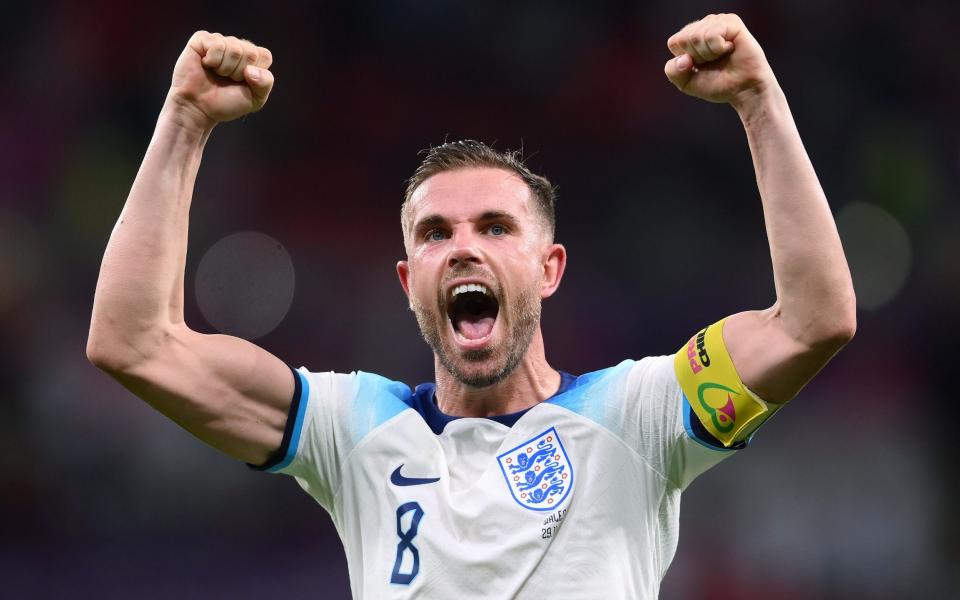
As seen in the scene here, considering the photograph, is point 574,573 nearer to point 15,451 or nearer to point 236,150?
point 15,451

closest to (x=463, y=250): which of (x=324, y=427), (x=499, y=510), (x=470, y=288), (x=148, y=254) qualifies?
(x=470, y=288)

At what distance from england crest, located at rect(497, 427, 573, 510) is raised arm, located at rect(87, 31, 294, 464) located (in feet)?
2.10

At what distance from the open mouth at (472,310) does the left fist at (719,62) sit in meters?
0.83

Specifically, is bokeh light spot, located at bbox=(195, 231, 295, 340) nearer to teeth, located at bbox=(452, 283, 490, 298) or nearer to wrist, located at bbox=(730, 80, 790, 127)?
teeth, located at bbox=(452, 283, 490, 298)

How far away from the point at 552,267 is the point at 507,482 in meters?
0.81

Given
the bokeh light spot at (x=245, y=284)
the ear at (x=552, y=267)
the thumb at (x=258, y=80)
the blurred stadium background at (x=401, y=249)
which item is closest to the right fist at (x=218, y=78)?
the thumb at (x=258, y=80)

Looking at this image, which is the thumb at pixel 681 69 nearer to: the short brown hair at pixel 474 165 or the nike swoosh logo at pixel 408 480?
the short brown hair at pixel 474 165

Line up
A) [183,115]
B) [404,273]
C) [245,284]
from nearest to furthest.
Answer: [183,115] → [404,273] → [245,284]

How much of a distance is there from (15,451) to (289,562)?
1.95 m

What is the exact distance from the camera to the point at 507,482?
2.82 metres

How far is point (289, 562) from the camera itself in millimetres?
6781

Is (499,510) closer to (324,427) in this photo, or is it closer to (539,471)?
(539,471)

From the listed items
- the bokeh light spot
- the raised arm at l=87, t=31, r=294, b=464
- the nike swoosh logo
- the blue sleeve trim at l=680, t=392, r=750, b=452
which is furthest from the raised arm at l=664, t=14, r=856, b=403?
the bokeh light spot

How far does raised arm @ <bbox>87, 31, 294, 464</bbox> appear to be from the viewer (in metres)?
2.71
